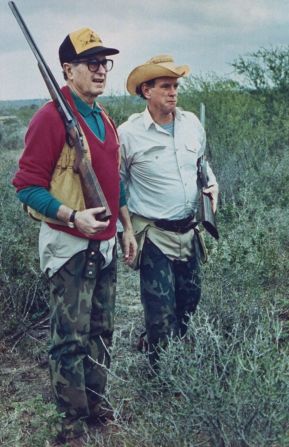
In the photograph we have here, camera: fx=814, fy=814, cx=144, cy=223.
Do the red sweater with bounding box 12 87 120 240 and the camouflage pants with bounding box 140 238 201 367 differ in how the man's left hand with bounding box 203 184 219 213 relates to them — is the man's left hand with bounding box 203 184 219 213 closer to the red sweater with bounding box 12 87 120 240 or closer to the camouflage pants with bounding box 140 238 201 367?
the camouflage pants with bounding box 140 238 201 367

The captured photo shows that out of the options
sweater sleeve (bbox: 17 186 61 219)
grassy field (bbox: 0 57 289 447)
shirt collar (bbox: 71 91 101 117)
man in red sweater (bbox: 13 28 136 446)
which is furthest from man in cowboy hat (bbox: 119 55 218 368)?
sweater sleeve (bbox: 17 186 61 219)

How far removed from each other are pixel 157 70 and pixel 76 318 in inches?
61.1

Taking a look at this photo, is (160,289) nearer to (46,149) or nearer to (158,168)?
(158,168)

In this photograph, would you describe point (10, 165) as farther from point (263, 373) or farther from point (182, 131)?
point (263, 373)

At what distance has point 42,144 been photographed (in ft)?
13.0

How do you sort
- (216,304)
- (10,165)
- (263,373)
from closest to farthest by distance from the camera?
1. (263,373)
2. (216,304)
3. (10,165)

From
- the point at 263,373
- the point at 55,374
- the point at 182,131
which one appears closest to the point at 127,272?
the point at 182,131

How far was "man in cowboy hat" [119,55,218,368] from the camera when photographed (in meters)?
4.82

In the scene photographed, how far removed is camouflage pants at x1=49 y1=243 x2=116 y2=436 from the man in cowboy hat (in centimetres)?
49

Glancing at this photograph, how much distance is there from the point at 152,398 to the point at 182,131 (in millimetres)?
1640

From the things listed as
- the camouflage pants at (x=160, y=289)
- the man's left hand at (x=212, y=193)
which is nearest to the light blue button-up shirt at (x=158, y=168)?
the man's left hand at (x=212, y=193)

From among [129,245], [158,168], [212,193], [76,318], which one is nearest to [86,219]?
[76,318]

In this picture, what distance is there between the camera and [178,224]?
16.1ft

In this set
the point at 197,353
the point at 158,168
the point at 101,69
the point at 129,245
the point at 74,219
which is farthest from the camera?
the point at 158,168
